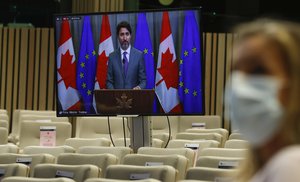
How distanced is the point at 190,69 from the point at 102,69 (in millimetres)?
1037

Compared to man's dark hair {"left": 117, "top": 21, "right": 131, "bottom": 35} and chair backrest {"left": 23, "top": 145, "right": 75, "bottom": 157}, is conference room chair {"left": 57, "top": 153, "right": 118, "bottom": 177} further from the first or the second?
man's dark hair {"left": 117, "top": 21, "right": 131, "bottom": 35}

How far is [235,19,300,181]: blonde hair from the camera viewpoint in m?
1.44

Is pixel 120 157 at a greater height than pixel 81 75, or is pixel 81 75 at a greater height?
pixel 81 75

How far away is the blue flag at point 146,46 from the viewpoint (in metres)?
7.59

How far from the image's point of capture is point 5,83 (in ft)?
48.3

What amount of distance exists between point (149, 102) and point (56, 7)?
30.8 ft

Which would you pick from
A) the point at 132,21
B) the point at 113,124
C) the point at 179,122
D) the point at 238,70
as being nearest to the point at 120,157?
the point at 132,21

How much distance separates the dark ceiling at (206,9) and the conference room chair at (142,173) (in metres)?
10.6

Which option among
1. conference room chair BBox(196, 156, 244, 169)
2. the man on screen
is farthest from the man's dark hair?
conference room chair BBox(196, 156, 244, 169)

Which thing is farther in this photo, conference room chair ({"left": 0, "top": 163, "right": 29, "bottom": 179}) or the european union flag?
the european union flag

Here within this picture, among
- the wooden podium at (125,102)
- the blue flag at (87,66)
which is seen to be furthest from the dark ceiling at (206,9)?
the wooden podium at (125,102)

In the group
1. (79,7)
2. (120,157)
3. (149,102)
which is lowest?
(120,157)

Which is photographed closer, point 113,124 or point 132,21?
point 132,21

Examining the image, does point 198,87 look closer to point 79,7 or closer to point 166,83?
point 166,83
